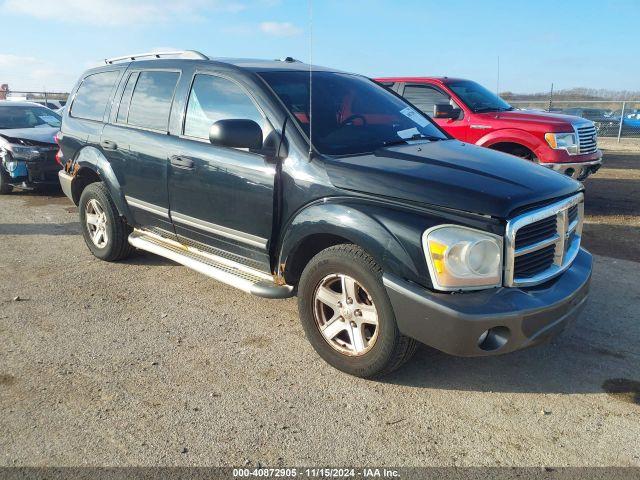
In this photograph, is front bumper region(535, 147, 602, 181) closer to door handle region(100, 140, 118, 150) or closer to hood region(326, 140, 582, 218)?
hood region(326, 140, 582, 218)

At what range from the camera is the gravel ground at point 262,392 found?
8.75ft

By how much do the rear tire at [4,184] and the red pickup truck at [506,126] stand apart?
679 centimetres

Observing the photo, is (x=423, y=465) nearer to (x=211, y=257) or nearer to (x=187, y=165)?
(x=211, y=257)

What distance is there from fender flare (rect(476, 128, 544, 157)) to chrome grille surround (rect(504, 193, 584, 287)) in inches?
174

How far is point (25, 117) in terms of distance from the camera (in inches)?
404

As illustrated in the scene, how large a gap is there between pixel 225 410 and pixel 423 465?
111 cm

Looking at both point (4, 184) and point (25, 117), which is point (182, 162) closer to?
point (4, 184)

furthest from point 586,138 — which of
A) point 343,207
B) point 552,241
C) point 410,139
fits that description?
point 343,207

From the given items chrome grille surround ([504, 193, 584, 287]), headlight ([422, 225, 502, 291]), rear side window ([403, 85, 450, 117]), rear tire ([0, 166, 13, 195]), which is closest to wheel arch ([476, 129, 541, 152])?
rear side window ([403, 85, 450, 117])

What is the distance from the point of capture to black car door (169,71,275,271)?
3.69 m

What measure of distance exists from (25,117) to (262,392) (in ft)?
30.8

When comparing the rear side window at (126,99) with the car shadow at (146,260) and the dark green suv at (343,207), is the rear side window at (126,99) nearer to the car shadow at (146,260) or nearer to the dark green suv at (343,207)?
the dark green suv at (343,207)

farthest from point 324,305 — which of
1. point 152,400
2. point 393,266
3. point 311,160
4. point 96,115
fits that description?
point 96,115

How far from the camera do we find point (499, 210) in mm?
2793
